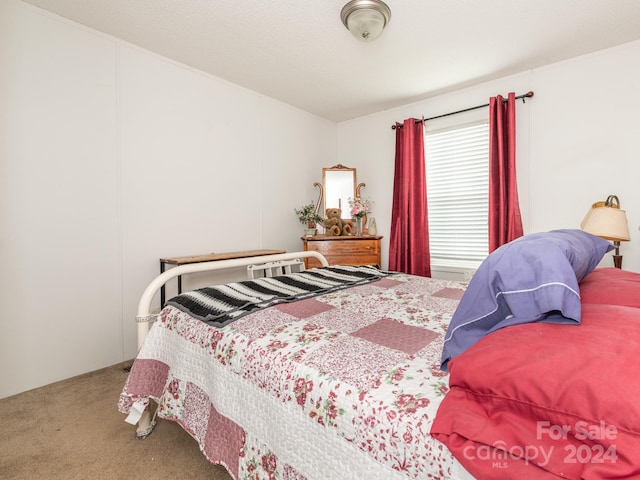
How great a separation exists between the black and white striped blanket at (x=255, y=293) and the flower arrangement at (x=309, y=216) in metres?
1.72

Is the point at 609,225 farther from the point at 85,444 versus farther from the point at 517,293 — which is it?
the point at 85,444

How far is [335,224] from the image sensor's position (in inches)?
150

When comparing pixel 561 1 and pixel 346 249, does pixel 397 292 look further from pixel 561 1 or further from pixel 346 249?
pixel 561 1

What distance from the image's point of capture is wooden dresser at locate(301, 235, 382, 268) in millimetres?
3617

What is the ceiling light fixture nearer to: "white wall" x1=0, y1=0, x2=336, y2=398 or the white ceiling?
the white ceiling

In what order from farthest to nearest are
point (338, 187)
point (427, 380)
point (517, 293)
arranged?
1. point (338, 187)
2. point (427, 380)
3. point (517, 293)

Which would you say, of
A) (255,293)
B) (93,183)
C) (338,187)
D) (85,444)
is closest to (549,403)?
(255,293)

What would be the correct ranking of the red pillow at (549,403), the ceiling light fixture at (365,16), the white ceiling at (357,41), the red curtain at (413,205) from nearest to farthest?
the red pillow at (549,403)
the ceiling light fixture at (365,16)
the white ceiling at (357,41)
the red curtain at (413,205)

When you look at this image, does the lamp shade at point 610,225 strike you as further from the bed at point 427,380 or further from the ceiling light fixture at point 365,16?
the ceiling light fixture at point 365,16

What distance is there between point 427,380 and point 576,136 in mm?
3018

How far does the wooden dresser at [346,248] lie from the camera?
11.9ft

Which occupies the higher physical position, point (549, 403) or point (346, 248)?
point (346, 248)

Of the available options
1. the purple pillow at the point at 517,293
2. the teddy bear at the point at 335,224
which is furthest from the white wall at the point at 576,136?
the purple pillow at the point at 517,293

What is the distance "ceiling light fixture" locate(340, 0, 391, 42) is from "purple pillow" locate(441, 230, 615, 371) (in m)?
1.84
